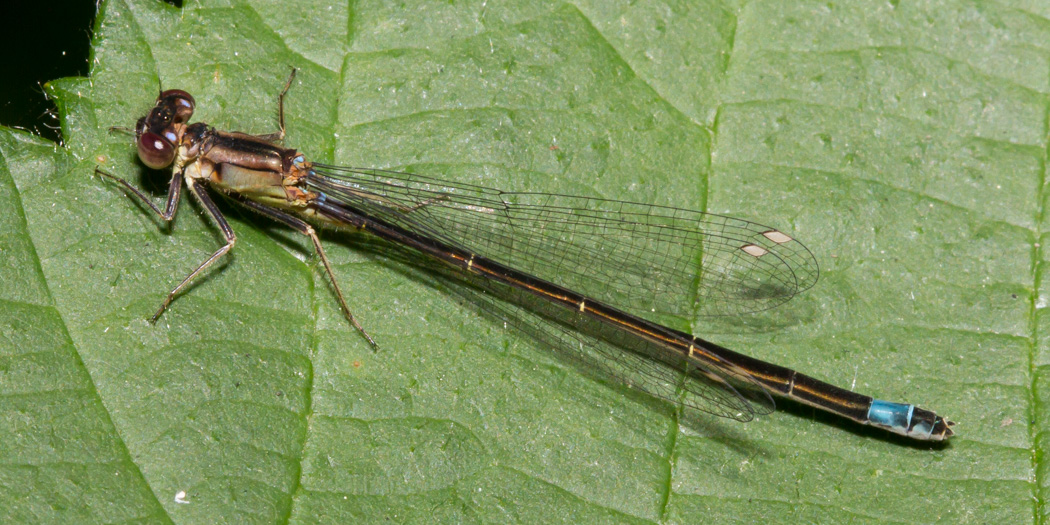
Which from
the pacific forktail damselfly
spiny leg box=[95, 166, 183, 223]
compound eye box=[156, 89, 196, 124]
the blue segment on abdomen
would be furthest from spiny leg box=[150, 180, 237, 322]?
the blue segment on abdomen

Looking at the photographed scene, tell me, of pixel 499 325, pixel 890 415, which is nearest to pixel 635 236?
pixel 499 325

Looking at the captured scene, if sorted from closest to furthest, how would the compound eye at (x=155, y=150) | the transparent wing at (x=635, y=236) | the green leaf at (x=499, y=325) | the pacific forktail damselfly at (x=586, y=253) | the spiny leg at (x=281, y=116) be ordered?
1. the green leaf at (x=499, y=325)
2. the compound eye at (x=155, y=150)
3. the pacific forktail damselfly at (x=586, y=253)
4. the spiny leg at (x=281, y=116)
5. the transparent wing at (x=635, y=236)

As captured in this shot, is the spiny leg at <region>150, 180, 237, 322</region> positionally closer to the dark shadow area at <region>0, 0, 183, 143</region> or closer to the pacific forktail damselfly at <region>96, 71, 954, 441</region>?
the pacific forktail damselfly at <region>96, 71, 954, 441</region>

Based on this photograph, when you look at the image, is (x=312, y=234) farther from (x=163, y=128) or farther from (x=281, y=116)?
(x=163, y=128)

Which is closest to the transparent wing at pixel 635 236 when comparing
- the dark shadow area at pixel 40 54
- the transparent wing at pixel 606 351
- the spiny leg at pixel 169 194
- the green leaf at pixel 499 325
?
the green leaf at pixel 499 325

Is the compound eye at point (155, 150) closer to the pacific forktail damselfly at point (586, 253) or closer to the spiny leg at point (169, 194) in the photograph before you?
the pacific forktail damselfly at point (586, 253)
